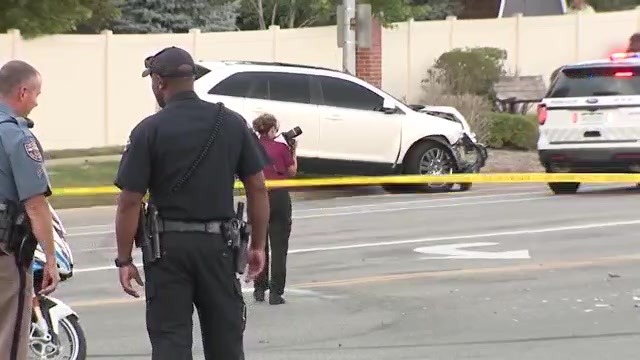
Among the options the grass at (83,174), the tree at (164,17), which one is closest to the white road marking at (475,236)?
the grass at (83,174)

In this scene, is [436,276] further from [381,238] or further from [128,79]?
[128,79]

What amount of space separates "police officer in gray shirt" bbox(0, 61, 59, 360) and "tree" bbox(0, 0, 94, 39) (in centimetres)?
1783

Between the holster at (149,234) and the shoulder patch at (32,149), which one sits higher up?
the shoulder patch at (32,149)

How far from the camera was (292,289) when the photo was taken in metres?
10.2

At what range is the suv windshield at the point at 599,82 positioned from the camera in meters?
16.2

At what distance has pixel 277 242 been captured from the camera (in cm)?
957

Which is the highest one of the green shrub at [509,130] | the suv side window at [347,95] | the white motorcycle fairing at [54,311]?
the suv side window at [347,95]

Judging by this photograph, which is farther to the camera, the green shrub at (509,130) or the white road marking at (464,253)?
the green shrub at (509,130)

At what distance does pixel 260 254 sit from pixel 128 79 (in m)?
18.9

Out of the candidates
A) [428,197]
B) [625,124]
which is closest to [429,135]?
[428,197]

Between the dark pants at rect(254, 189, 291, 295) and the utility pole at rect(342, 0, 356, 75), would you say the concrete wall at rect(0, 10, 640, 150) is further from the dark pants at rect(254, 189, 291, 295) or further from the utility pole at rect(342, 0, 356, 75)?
the dark pants at rect(254, 189, 291, 295)

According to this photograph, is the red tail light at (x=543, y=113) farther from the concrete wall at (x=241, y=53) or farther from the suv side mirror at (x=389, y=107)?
the concrete wall at (x=241, y=53)

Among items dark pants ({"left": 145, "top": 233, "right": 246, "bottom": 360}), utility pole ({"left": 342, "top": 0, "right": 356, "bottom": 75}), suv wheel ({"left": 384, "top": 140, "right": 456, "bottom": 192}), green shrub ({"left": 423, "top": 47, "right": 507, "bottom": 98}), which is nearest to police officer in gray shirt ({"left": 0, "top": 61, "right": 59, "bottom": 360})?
dark pants ({"left": 145, "top": 233, "right": 246, "bottom": 360})

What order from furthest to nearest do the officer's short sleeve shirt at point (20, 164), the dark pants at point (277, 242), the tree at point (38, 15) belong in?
the tree at point (38, 15) < the dark pants at point (277, 242) < the officer's short sleeve shirt at point (20, 164)
